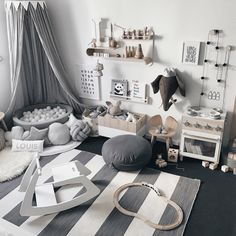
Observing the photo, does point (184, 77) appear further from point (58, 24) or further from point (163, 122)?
point (58, 24)

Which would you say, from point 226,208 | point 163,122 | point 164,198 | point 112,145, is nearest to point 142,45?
point 163,122

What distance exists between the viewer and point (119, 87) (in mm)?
3549

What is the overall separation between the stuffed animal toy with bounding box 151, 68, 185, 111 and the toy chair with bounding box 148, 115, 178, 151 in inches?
7.7

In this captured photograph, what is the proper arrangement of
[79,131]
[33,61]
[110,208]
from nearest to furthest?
[110,208]
[79,131]
[33,61]

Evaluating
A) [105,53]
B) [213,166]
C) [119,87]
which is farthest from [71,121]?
[213,166]

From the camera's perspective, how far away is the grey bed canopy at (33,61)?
3.40 m

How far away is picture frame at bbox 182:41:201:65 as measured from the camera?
2914 millimetres

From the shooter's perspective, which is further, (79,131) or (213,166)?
(79,131)

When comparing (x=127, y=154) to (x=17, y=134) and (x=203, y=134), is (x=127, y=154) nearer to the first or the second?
(x=203, y=134)

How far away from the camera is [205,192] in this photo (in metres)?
2.57

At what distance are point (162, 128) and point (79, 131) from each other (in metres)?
1.04

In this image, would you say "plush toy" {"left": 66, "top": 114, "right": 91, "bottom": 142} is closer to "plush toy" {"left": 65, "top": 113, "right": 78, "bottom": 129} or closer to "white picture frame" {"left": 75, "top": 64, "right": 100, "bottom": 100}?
"plush toy" {"left": 65, "top": 113, "right": 78, "bottom": 129}

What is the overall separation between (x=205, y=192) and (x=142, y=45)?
5.80 ft

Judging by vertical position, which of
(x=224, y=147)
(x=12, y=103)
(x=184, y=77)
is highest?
(x=184, y=77)
